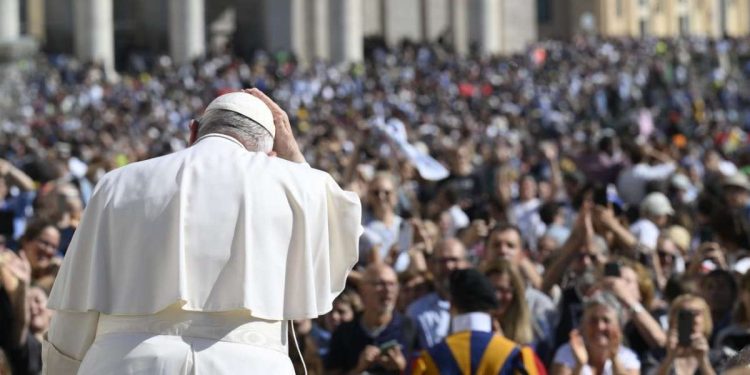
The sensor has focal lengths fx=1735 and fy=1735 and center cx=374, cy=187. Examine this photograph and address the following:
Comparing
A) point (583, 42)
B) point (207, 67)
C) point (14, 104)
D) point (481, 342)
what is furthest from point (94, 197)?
→ point (583, 42)

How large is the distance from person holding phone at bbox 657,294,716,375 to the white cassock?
290 centimetres

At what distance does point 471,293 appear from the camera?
305 inches

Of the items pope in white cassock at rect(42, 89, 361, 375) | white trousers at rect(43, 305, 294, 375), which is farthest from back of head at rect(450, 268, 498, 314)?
white trousers at rect(43, 305, 294, 375)

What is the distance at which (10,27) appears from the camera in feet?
172

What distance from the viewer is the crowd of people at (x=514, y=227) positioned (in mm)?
8484

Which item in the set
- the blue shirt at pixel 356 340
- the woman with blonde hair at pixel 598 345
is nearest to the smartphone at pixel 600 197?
the blue shirt at pixel 356 340

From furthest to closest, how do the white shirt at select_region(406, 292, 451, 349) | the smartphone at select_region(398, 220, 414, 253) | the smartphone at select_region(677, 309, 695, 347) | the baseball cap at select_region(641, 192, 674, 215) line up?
the baseball cap at select_region(641, 192, 674, 215)
the smartphone at select_region(398, 220, 414, 253)
the white shirt at select_region(406, 292, 451, 349)
the smartphone at select_region(677, 309, 695, 347)

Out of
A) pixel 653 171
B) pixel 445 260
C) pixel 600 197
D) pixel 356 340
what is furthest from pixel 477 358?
pixel 653 171

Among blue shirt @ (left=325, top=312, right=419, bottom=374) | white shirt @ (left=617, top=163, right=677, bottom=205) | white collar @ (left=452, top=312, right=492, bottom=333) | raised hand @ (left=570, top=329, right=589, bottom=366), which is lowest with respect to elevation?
white shirt @ (left=617, top=163, right=677, bottom=205)

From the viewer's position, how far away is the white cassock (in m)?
5.14

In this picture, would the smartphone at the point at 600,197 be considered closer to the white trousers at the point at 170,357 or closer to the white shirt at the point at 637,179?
the white shirt at the point at 637,179

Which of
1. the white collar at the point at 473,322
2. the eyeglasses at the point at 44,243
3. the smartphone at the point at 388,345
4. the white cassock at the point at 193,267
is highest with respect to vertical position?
the white cassock at the point at 193,267

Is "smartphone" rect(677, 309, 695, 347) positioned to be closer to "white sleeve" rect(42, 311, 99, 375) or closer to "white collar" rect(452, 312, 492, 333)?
"white collar" rect(452, 312, 492, 333)

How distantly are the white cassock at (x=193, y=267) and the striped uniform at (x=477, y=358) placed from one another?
5.94ft
